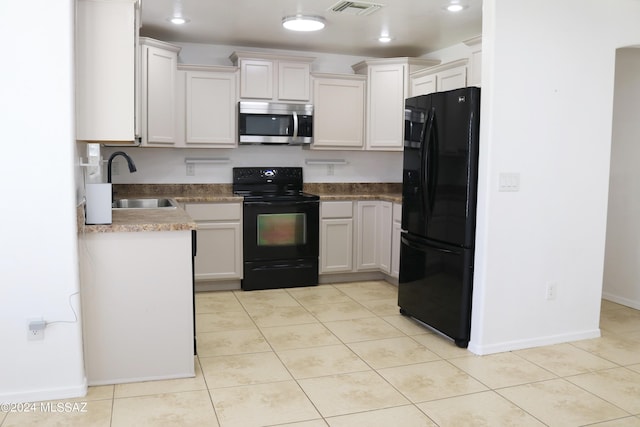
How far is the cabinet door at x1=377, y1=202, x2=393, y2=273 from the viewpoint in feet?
17.1

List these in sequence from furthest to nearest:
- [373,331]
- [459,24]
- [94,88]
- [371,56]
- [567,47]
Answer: [371,56] < [459,24] < [373,331] < [567,47] < [94,88]

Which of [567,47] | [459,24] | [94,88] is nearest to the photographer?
[94,88]

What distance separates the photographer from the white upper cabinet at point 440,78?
451 cm

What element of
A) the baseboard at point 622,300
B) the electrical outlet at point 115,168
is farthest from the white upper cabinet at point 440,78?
the electrical outlet at point 115,168

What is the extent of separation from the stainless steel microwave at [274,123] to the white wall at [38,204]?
100 inches

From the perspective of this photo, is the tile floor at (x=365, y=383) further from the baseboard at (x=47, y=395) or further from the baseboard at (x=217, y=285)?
the baseboard at (x=217, y=285)

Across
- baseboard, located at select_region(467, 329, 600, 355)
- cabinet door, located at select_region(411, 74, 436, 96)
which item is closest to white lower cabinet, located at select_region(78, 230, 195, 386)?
baseboard, located at select_region(467, 329, 600, 355)

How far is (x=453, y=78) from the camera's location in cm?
463

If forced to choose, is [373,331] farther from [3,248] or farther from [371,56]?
[371,56]

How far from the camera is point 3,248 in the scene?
8.57 ft

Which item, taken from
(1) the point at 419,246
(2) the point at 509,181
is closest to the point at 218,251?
(1) the point at 419,246

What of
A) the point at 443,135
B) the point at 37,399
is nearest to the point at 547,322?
the point at 443,135

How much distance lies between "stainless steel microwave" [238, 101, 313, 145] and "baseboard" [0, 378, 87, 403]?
2883 mm

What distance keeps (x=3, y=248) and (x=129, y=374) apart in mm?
905
